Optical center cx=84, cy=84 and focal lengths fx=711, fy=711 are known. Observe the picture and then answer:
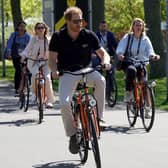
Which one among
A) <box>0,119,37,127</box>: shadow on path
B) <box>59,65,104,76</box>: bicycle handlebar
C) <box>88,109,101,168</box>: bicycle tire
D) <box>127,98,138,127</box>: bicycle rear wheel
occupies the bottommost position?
<box>0,119,37,127</box>: shadow on path

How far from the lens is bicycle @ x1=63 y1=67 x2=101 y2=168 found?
25.8 ft

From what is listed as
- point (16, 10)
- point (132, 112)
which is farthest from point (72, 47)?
point (16, 10)

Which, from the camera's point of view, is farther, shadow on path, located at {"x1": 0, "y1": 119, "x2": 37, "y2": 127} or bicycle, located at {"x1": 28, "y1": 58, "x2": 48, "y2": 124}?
bicycle, located at {"x1": 28, "y1": 58, "x2": 48, "y2": 124}

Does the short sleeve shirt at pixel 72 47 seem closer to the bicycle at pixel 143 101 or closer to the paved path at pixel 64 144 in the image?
the paved path at pixel 64 144

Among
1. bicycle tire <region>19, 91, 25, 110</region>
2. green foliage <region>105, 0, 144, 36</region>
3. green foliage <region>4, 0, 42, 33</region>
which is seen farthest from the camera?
green foliage <region>4, 0, 42, 33</region>

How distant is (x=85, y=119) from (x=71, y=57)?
91 centimetres

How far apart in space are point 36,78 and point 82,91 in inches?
207

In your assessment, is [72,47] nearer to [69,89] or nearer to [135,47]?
[69,89]

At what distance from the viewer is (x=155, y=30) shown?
25.7 meters

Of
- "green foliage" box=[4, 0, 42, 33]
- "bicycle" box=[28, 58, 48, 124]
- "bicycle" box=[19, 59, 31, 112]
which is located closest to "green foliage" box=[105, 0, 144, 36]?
"green foliage" box=[4, 0, 42, 33]

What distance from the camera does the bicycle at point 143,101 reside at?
1173 centimetres

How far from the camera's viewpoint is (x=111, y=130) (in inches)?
473

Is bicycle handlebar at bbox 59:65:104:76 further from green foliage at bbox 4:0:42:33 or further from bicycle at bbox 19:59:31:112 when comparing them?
green foliage at bbox 4:0:42:33

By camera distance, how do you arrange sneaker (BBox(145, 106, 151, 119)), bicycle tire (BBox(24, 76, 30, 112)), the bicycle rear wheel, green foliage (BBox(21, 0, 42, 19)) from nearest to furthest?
sneaker (BBox(145, 106, 151, 119)) → the bicycle rear wheel → bicycle tire (BBox(24, 76, 30, 112)) → green foliage (BBox(21, 0, 42, 19))
